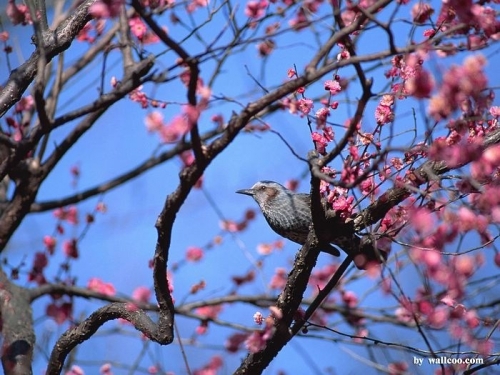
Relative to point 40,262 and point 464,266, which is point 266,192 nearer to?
point 40,262

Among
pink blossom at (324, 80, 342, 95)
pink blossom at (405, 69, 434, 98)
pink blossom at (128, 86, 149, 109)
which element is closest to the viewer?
pink blossom at (405, 69, 434, 98)

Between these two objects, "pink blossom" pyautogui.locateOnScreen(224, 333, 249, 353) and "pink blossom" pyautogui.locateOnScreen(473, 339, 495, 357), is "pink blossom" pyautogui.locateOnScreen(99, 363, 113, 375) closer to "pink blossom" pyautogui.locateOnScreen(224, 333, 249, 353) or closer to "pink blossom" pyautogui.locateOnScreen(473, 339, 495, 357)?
"pink blossom" pyautogui.locateOnScreen(224, 333, 249, 353)

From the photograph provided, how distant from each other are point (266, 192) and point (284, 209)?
43cm

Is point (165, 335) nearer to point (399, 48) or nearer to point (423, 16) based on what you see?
point (399, 48)

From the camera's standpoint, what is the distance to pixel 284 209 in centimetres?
569

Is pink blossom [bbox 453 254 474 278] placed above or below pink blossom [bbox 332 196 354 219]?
below

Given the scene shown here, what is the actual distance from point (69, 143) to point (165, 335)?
84.4 inches

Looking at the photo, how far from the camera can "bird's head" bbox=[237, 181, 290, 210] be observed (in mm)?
5949

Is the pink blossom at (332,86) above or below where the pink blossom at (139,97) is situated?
below

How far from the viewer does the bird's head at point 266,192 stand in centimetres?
595

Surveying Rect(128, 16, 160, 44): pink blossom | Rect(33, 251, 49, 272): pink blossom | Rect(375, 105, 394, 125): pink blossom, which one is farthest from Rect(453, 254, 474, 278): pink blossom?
Rect(33, 251, 49, 272): pink blossom

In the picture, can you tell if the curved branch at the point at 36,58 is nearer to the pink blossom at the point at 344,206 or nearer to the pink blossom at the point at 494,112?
the pink blossom at the point at 344,206

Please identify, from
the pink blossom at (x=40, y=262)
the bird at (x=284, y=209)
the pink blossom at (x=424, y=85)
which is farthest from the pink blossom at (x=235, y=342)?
the pink blossom at (x=424, y=85)

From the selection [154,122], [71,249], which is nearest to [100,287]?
[71,249]
